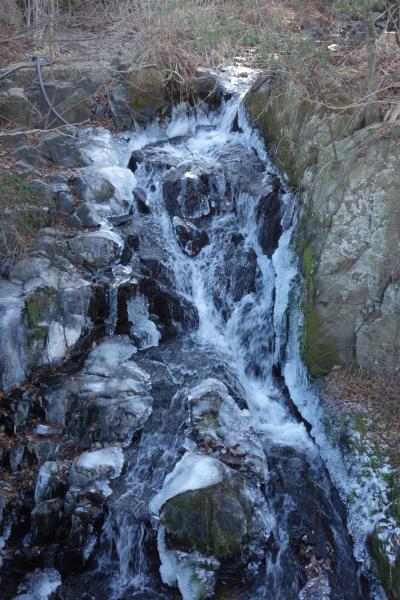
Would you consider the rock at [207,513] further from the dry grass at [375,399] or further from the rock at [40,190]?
the rock at [40,190]

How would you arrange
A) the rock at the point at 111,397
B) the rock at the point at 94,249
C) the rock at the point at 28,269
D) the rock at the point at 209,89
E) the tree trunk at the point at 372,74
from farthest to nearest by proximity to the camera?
the rock at the point at 209,89, the rock at the point at 94,249, the rock at the point at 28,269, the tree trunk at the point at 372,74, the rock at the point at 111,397

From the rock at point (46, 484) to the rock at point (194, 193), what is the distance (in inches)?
160

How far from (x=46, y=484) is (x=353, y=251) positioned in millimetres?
3838

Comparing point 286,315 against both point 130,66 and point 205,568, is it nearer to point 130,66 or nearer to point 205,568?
point 205,568

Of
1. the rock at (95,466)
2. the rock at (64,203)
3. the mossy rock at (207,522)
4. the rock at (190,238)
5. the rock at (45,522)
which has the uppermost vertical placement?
the rock at (64,203)

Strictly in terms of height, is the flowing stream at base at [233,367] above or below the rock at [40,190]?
below

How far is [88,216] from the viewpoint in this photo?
8.02 meters

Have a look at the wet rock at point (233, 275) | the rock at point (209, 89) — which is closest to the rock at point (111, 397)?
the wet rock at point (233, 275)

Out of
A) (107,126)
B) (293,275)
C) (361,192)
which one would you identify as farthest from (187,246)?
(107,126)

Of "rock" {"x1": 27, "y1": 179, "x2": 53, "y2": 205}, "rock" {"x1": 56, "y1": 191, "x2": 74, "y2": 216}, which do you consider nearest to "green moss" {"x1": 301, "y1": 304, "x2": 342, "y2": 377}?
"rock" {"x1": 56, "y1": 191, "x2": 74, "y2": 216}

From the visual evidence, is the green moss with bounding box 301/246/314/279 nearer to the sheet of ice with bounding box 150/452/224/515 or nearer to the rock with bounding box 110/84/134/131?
the sheet of ice with bounding box 150/452/224/515

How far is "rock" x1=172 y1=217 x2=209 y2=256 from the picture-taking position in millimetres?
8031

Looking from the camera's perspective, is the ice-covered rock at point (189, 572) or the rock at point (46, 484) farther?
the rock at point (46, 484)

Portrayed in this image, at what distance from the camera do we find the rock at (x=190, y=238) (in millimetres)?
8031
